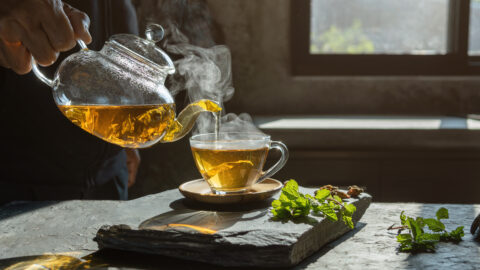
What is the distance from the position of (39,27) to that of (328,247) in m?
0.71

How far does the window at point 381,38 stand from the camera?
113 inches

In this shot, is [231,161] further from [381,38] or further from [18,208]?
[381,38]

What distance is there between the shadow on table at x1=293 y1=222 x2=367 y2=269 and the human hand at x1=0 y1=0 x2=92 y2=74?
615 mm

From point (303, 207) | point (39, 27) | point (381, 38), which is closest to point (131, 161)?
point (39, 27)

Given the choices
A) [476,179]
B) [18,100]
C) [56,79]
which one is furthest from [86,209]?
[476,179]

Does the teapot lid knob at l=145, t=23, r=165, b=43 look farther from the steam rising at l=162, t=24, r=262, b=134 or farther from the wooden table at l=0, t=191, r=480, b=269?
the steam rising at l=162, t=24, r=262, b=134

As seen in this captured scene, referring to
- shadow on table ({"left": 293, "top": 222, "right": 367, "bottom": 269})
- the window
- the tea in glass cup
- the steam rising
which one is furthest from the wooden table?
the window

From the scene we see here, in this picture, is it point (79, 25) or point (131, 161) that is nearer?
point (79, 25)

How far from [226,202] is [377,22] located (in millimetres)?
2207

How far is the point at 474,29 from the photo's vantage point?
9.57ft

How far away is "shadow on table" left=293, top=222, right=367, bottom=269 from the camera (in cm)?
85

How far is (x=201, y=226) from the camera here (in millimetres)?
904

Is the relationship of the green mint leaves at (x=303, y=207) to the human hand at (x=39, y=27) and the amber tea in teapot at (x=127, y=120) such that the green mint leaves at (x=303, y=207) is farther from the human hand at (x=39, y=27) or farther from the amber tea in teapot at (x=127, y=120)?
the human hand at (x=39, y=27)

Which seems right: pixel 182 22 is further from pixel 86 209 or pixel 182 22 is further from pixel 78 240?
pixel 78 240
